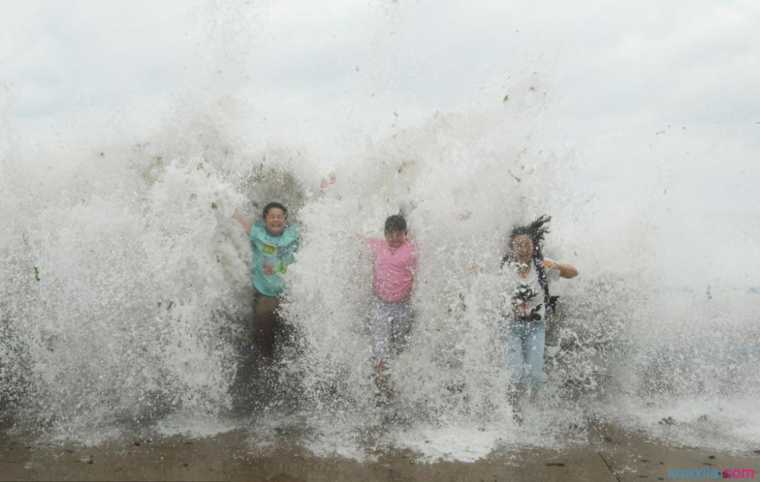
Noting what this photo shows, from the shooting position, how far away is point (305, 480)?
3295 mm

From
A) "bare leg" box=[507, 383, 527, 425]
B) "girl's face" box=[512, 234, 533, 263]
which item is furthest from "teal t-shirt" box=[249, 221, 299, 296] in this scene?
"bare leg" box=[507, 383, 527, 425]

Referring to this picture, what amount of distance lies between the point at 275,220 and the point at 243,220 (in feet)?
1.21

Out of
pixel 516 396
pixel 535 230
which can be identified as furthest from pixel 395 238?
pixel 516 396

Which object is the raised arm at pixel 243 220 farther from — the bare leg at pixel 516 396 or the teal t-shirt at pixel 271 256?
the bare leg at pixel 516 396

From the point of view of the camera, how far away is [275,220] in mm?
5016

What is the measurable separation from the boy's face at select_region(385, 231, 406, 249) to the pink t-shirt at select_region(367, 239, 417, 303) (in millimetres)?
32

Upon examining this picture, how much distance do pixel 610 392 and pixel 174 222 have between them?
400cm

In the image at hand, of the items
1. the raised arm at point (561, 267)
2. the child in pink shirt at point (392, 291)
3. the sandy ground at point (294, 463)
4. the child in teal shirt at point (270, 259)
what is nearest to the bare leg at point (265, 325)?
the child in teal shirt at point (270, 259)

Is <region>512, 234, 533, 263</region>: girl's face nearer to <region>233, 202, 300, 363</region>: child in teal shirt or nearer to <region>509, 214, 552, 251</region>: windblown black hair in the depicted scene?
<region>509, 214, 552, 251</region>: windblown black hair

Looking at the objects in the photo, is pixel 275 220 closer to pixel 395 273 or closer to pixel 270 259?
pixel 270 259

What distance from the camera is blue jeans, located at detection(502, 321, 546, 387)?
451cm

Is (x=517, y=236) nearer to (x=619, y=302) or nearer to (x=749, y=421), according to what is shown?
(x=619, y=302)

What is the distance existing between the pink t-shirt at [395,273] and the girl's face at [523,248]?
0.81 meters

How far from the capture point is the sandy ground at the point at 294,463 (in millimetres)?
3330
